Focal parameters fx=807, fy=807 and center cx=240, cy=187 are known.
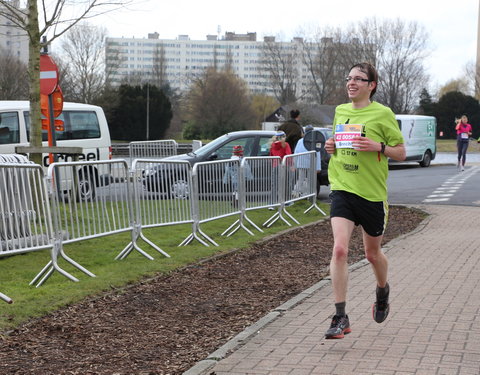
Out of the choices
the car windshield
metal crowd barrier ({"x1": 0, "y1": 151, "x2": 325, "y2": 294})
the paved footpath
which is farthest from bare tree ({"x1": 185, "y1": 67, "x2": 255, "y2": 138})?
the paved footpath

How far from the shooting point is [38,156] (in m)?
11.7

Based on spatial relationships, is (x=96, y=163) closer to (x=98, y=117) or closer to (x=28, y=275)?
(x=28, y=275)

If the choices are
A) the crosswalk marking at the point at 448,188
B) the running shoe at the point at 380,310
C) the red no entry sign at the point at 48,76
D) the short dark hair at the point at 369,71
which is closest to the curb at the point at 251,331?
the running shoe at the point at 380,310

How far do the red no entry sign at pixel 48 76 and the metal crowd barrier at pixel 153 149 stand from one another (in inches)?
333

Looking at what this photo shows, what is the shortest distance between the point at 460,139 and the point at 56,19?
2072 centimetres

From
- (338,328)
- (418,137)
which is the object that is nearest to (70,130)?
(338,328)

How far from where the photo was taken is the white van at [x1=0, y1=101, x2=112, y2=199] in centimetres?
1720

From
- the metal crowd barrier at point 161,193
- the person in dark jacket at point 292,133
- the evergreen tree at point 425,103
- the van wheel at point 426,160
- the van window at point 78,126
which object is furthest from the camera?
the evergreen tree at point 425,103

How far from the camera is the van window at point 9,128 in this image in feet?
56.3

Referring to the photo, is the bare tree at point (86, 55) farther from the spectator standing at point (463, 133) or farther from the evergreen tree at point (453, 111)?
the spectator standing at point (463, 133)

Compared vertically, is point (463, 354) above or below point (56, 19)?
below

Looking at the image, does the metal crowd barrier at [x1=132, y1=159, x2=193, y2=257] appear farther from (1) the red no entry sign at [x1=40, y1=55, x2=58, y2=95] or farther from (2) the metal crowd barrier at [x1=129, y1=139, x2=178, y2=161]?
(2) the metal crowd barrier at [x1=129, y1=139, x2=178, y2=161]

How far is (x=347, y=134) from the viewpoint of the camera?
5695mm

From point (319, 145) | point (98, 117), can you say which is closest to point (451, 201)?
point (319, 145)
